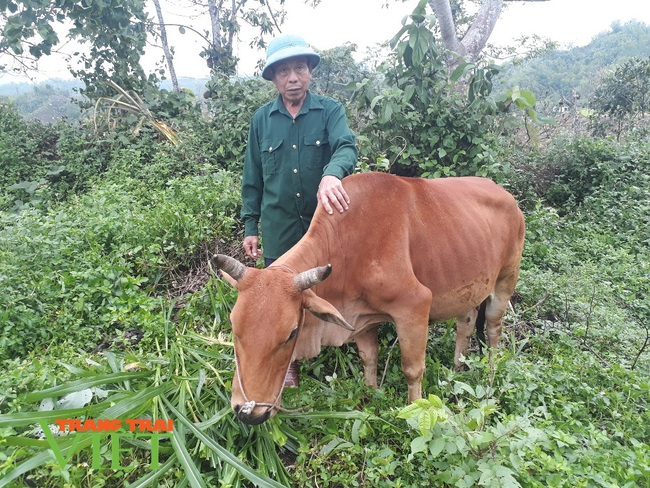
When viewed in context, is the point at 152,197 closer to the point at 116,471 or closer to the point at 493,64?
the point at 116,471

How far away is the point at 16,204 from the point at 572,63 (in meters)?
34.2

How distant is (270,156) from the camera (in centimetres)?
339

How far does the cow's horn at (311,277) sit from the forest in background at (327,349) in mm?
759

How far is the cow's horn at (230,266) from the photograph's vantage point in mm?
2299

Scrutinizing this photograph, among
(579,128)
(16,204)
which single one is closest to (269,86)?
(16,204)

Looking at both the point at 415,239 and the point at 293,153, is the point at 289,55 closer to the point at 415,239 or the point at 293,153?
the point at 293,153

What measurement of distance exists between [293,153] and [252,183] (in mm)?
477

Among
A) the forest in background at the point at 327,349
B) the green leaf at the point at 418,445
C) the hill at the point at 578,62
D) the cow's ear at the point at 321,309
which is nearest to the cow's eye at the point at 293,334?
the cow's ear at the point at 321,309

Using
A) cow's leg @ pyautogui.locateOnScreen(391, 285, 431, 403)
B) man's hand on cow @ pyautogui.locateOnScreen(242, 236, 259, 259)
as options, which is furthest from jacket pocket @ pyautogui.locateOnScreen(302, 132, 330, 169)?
cow's leg @ pyautogui.locateOnScreen(391, 285, 431, 403)

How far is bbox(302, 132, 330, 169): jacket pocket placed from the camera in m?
3.33

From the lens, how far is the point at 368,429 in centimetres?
263

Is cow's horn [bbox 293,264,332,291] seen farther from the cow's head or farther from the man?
the man

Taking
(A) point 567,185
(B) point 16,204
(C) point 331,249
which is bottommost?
(A) point 567,185

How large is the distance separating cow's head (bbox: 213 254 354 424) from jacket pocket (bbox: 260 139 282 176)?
127cm
